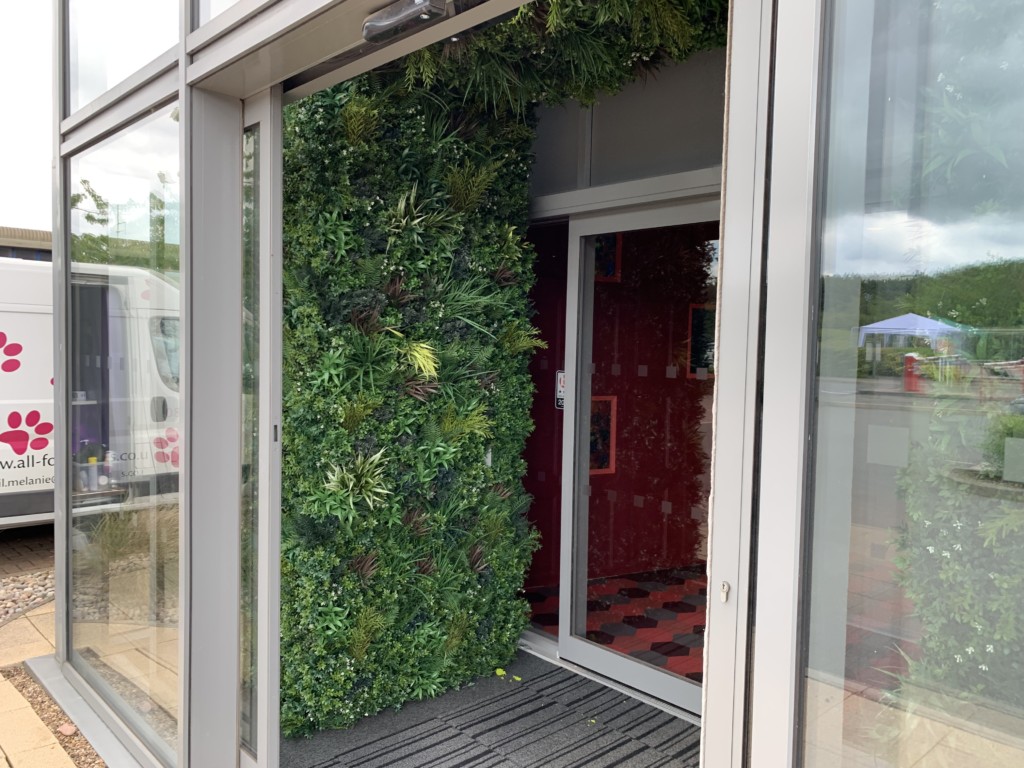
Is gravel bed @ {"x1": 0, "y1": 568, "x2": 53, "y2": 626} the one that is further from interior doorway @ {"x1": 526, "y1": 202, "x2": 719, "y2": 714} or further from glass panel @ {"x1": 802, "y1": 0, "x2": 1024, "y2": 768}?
glass panel @ {"x1": 802, "y1": 0, "x2": 1024, "y2": 768}

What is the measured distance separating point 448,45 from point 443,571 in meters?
2.14

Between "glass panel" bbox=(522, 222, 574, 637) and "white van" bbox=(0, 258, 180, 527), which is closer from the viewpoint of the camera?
"white van" bbox=(0, 258, 180, 527)

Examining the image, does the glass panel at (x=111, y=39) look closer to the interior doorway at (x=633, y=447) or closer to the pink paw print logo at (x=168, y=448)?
the pink paw print logo at (x=168, y=448)

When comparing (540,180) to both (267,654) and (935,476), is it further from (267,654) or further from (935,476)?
(935,476)

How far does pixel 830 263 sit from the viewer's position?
99 cm

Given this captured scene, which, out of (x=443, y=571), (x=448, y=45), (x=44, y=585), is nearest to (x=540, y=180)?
(x=448, y=45)

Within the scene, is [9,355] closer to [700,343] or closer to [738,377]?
[700,343]

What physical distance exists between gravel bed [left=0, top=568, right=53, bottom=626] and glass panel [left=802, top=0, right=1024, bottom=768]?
490 centimetres

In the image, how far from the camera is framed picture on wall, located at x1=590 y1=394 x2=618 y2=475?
3.72 meters

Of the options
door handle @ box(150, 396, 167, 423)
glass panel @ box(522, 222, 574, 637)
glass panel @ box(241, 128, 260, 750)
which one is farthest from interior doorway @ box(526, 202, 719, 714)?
door handle @ box(150, 396, 167, 423)

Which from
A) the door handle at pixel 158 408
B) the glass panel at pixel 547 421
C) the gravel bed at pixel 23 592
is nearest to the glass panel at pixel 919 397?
the door handle at pixel 158 408

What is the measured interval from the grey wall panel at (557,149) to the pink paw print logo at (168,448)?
6.92 feet

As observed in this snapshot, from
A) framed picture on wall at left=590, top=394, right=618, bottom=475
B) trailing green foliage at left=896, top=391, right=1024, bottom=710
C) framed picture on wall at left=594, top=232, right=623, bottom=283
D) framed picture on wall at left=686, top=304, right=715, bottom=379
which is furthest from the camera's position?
framed picture on wall at left=590, top=394, right=618, bottom=475

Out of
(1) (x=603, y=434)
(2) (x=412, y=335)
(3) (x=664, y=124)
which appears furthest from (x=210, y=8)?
(1) (x=603, y=434)
